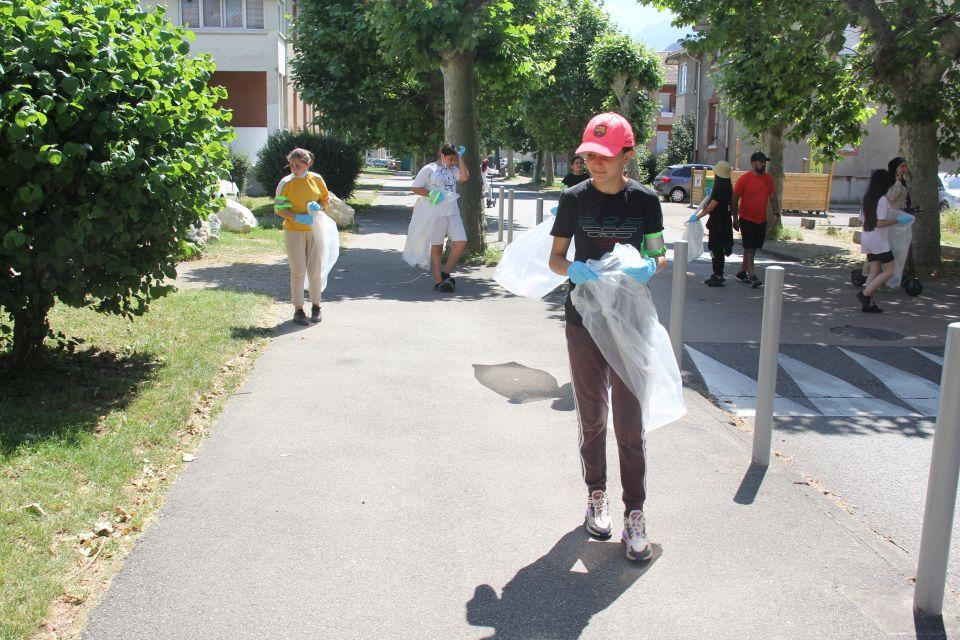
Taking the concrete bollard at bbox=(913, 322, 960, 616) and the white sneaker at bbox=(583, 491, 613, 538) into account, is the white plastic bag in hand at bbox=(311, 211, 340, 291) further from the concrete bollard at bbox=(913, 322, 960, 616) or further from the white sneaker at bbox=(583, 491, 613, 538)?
the concrete bollard at bbox=(913, 322, 960, 616)

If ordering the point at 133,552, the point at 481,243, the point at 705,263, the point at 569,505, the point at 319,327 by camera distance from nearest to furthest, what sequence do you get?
the point at 133,552, the point at 569,505, the point at 319,327, the point at 481,243, the point at 705,263

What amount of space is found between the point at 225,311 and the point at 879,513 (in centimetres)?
684

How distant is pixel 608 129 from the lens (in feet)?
13.5

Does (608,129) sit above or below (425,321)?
above

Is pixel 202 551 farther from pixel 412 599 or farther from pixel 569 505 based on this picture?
pixel 569 505

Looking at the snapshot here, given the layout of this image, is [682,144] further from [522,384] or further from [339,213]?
[522,384]

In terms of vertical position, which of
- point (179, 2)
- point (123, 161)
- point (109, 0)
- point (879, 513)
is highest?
point (179, 2)

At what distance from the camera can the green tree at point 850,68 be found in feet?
42.1

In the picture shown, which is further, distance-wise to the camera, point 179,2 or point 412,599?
point 179,2

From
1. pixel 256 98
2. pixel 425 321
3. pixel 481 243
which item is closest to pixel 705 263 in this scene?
pixel 481 243

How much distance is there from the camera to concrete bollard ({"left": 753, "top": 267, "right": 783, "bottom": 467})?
16.9ft

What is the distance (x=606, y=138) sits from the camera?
410 cm

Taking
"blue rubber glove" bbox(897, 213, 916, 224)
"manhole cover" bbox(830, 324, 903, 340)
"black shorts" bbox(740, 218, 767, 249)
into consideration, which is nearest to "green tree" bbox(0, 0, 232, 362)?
"manhole cover" bbox(830, 324, 903, 340)

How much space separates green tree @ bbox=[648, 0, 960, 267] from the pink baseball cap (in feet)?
31.1
